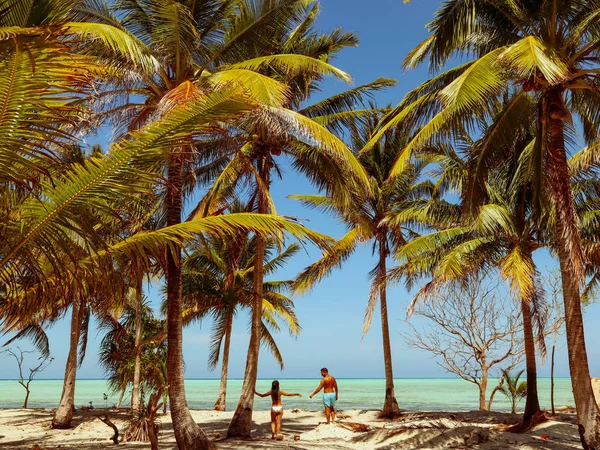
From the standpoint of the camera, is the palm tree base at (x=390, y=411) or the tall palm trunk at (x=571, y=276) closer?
the tall palm trunk at (x=571, y=276)

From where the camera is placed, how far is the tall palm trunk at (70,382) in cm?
1688

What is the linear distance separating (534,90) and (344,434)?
A: 9096 millimetres

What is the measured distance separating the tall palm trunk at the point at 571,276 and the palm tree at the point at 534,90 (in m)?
0.02

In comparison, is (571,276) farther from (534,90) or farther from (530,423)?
(530,423)

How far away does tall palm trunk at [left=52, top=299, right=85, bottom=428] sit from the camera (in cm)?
1688

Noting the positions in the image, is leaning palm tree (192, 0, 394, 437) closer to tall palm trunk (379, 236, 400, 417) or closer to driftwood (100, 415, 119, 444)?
driftwood (100, 415, 119, 444)

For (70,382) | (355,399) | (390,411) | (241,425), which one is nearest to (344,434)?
(241,425)

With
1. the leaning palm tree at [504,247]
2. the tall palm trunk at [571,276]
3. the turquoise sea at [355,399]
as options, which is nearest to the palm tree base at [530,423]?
the leaning palm tree at [504,247]

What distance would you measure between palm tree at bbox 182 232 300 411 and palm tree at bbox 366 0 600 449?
9.96m

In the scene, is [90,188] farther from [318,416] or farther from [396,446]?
[318,416]

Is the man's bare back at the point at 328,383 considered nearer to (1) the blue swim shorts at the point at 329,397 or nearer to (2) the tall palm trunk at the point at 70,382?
(1) the blue swim shorts at the point at 329,397

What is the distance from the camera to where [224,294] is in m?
21.0

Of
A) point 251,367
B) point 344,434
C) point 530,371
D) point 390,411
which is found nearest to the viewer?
point 344,434

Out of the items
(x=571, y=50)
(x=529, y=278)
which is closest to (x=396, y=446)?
(x=529, y=278)
